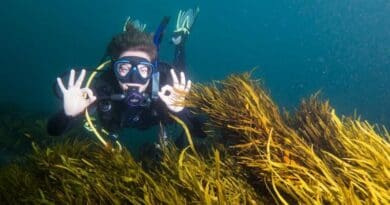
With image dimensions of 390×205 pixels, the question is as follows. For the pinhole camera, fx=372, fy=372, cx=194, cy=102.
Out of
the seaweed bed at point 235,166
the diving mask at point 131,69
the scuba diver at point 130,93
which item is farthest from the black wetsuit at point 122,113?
the seaweed bed at point 235,166

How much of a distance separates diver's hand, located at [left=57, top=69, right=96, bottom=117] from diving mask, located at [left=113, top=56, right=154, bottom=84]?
57 cm

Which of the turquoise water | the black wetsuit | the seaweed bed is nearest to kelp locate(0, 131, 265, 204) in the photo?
the seaweed bed

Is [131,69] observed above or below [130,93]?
above

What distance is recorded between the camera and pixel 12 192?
12.7ft

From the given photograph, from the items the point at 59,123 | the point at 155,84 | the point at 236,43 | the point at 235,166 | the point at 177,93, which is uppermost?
the point at 236,43

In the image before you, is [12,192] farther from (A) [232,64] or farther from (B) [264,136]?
(A) [232,64]

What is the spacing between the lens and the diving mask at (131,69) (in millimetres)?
5316

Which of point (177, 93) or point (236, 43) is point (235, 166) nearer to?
point (177, 93)

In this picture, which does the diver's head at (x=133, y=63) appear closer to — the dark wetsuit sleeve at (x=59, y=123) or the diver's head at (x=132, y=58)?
the diver's head at (x=132, y=58)

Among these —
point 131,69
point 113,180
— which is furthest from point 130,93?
point 113,180

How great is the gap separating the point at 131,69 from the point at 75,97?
2.89 feet

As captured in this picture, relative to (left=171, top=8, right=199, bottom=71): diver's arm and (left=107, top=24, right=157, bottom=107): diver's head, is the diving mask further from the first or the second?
(left=171, top=8, right=199, bottom=71): diver's arm

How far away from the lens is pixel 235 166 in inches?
140

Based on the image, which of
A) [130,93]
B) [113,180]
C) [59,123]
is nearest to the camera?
[113,180]
